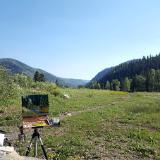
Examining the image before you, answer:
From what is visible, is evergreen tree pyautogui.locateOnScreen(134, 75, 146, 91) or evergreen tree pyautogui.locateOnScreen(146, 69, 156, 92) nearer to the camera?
evergreen tree pyautogui.locateOnScreen(146, 69, 156, 92)

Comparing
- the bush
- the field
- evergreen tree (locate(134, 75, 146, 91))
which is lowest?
the field

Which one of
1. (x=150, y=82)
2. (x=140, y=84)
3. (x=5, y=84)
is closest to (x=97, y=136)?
(x=5, y=84)

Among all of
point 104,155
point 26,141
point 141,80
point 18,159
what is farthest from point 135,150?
point 141,80

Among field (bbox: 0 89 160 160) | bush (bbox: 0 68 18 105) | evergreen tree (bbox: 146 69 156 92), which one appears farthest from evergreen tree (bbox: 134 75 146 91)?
bush (bbox: 0 68 18 105)

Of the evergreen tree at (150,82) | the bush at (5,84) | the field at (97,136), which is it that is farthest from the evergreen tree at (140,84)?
the bush at (5,84)

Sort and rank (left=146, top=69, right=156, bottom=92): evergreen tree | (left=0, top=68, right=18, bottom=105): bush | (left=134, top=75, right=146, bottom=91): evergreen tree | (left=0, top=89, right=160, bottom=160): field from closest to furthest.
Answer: (left=0, top=89, right=160, bottom=160): field, (left=0, top=68, right=18, bottom=105): bush, (left=146, top=69, right=156, bottom=92): evergreen tree, (left=134, top=75, right=146, bottom=91): evergreen tree

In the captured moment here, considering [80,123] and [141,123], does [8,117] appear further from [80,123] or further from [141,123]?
[141,123]

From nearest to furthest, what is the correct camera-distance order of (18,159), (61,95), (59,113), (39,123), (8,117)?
(18,159) < (39,123) < (8,117) < (59,113) < (61,95)

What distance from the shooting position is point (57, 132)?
89.4 ft

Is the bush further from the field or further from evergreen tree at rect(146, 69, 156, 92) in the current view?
evergreen tree at rect(146, 69, 156, 92)

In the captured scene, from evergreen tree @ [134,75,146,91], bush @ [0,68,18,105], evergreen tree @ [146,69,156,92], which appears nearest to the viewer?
bush @ [0,68,18,105]

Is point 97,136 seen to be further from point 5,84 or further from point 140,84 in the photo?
point 140,84

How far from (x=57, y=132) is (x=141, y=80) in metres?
153

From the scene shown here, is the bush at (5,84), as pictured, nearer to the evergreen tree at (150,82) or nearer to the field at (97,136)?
the field at (97,136)
